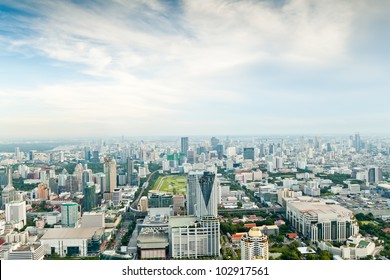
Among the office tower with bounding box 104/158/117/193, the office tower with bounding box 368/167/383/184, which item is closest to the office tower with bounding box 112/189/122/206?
the office tower with bounding box 104/158/117/193

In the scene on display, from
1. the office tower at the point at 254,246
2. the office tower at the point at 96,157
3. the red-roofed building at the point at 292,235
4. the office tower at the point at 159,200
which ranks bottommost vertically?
the red-roofed building at the point at 292,235

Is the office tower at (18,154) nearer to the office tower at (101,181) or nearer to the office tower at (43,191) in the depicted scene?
the office tower at (43,191)

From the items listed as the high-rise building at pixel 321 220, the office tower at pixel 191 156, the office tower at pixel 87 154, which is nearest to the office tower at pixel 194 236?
the office tower at pixel 191 156

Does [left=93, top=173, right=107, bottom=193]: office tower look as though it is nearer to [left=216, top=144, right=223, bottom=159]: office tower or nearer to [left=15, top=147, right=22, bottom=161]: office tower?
[left=15, top=147, right=22, bottom=161]: office tower

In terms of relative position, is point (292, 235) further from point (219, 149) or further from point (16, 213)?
point (16, 213)
